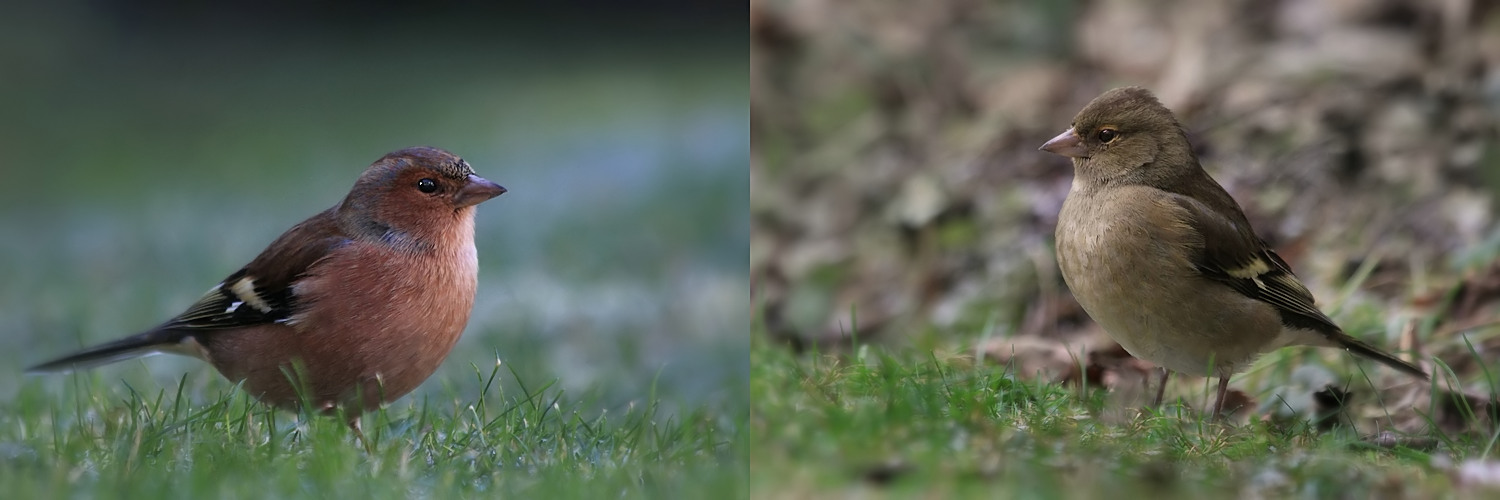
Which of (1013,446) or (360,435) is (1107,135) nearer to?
(1013,446)

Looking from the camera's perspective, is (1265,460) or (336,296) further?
(336,296)

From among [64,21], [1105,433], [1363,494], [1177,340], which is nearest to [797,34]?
[1177,340]

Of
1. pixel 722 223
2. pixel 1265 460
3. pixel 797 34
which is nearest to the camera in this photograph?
pixel 1265 460

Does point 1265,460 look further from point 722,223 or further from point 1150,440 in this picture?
point 722,223

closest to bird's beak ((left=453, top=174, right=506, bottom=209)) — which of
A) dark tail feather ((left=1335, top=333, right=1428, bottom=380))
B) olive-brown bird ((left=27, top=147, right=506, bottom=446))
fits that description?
olive-brown bird ((left=27, top=147, right=506, bottom=446))

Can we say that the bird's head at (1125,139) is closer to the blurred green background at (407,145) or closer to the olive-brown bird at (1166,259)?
the olive-brown bird at (1166,259)

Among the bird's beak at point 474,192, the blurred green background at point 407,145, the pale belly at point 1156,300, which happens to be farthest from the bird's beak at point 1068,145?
the bird's beak at point 474,192
